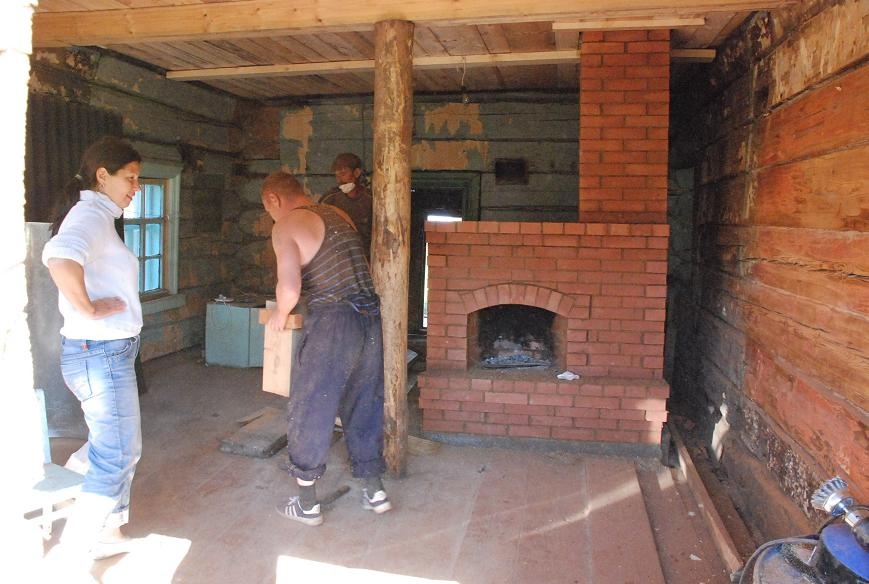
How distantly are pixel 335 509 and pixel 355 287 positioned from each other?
1.23m

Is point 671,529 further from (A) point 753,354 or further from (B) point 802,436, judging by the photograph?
(A) point 753,354

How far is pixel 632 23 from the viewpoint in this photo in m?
4.36

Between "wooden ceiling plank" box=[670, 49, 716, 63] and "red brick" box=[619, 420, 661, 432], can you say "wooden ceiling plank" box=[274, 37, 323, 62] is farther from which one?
"red brick" box=[619, 420, 661, 432]

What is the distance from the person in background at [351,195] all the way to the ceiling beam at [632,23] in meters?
1.72

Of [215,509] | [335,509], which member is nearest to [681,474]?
[335,509]

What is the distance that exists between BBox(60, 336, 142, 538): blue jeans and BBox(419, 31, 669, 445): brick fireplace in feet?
7.11

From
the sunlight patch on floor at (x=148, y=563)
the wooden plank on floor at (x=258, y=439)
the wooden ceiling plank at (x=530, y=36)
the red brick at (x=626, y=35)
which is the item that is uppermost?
the wooden ceiling plank at (x=530, y=36)

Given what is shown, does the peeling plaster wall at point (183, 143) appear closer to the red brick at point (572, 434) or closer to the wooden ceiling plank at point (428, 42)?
the wooden ceiling plank at point (428, 42)

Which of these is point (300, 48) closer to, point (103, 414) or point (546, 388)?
point (546, 388)

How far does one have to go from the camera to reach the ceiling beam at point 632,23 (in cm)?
425

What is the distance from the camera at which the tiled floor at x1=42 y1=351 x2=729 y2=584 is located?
10.1 ft

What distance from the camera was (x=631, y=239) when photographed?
4.49 m

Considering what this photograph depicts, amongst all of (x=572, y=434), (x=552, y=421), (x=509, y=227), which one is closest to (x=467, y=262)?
(x=509, y=227)

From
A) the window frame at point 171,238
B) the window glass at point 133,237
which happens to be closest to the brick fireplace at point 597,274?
the window glass at point 133,237
